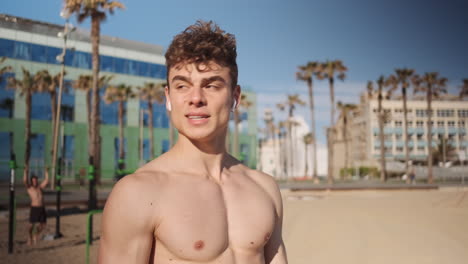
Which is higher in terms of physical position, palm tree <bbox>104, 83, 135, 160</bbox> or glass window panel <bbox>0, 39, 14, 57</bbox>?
palm tree <bbox>104, 83, 135, 160</bbox>

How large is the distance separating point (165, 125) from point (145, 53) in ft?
24.8

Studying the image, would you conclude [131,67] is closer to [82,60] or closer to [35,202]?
[82,60]

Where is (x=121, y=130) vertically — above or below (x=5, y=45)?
below

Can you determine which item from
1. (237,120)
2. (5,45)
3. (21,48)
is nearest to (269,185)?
(5,45)

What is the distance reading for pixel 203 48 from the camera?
159cm

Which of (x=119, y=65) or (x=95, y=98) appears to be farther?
(x=119, y=65)

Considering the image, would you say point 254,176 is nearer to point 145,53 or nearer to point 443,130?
point 145,53

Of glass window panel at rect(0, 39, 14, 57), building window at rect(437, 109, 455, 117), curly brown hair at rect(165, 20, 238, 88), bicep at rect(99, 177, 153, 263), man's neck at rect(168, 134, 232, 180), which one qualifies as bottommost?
bicep at rect(99, 177, 153, 263)

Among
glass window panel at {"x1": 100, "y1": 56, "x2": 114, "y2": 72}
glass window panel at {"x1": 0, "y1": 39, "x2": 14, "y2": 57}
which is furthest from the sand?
glass window panel at {"x1": 100, "y1": 56, "x2": 114, "y2": 72}

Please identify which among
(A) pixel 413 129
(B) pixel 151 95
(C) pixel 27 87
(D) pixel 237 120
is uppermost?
(B) pixel 151 95

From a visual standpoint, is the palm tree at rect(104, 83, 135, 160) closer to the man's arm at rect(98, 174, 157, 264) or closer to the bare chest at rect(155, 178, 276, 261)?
the bare chest at rect(155, 178, 276, 261)

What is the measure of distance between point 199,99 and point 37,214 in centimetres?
987

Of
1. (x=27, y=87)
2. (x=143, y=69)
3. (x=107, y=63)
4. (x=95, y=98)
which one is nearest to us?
(x=95, y=98)

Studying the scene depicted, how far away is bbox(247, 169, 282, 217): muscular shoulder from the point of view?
1.82 metres
